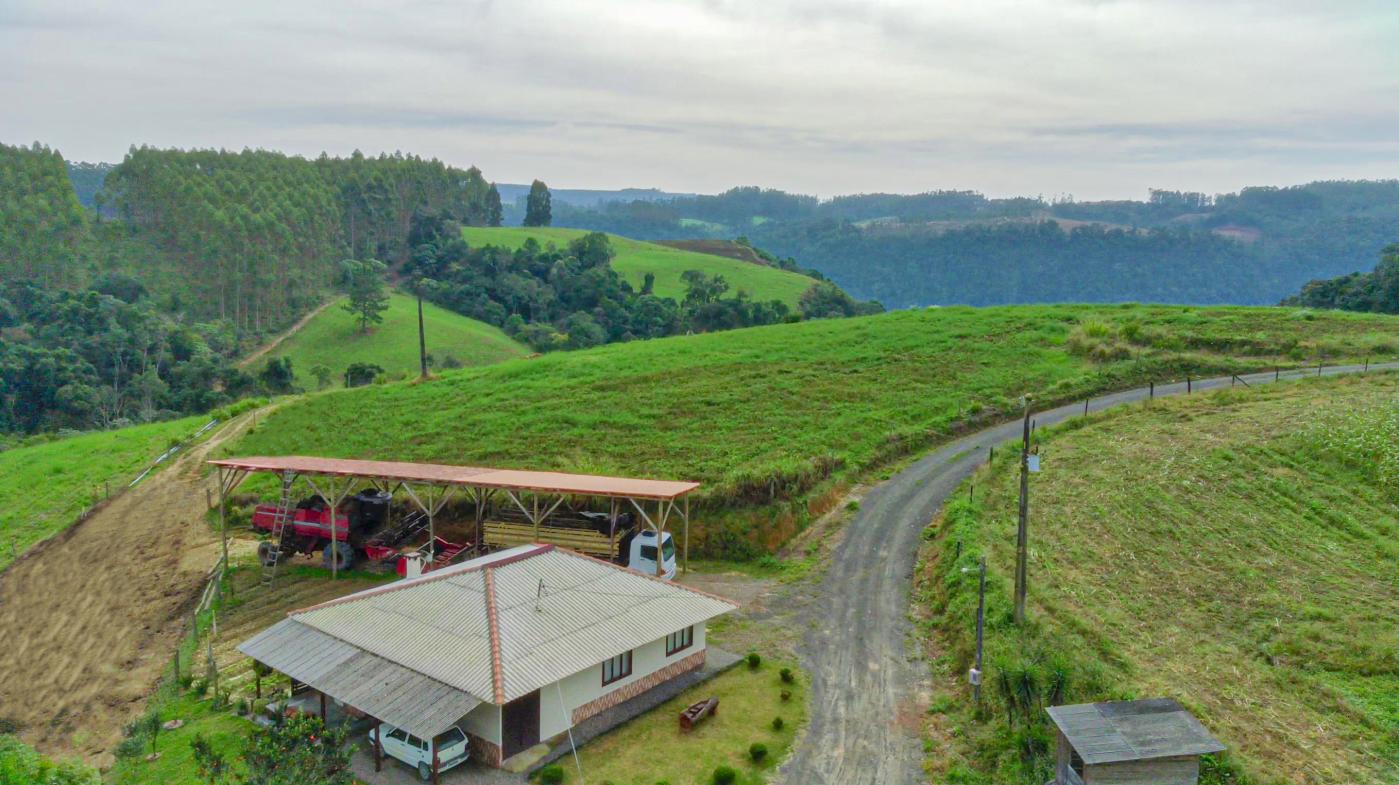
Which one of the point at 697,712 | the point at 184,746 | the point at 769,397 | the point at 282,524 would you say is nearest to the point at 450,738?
the point at 697,712

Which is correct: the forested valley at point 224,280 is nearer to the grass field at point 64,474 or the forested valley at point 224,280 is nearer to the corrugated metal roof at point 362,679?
the grass field at point 64,474

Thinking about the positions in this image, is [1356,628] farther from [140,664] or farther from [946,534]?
[140,664]

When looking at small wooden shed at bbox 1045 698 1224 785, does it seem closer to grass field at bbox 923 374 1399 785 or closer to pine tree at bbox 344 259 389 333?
grass field at bbox 923 374 1399 785

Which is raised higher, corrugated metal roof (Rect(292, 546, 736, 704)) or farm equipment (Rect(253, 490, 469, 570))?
corrugated metal roof (Rect(292, 546, 736, 704))

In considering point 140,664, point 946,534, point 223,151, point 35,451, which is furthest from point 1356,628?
point 223,151

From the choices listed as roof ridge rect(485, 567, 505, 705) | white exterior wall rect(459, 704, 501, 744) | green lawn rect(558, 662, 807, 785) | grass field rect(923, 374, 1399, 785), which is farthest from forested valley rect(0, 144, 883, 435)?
green lawn rect(558, 662, 807, 785)
